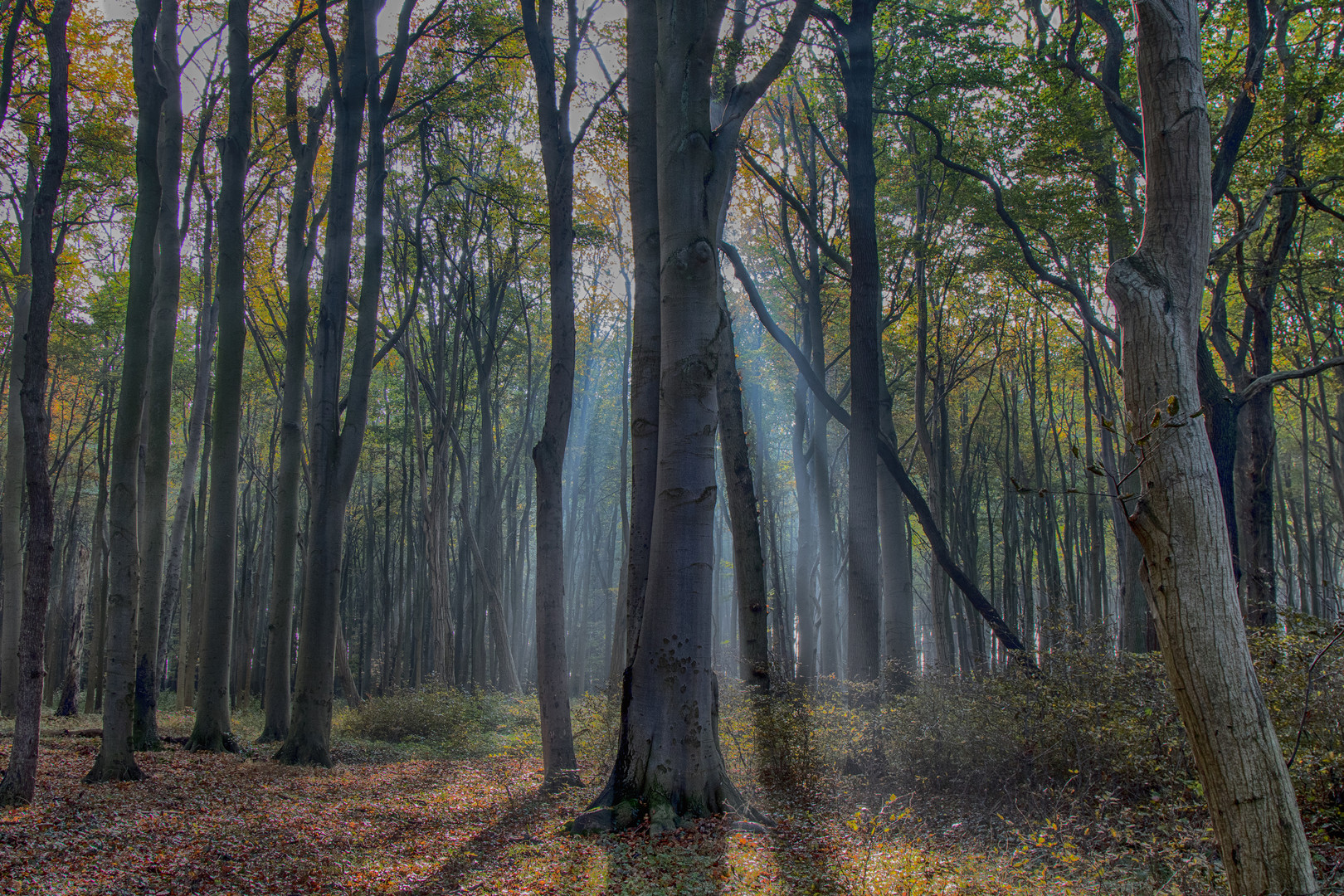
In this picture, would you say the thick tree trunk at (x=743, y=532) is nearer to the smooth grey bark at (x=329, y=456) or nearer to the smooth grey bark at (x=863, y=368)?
the smooth grey bark at (x=863, y=368)

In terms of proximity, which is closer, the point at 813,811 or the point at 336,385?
the point at 813,811

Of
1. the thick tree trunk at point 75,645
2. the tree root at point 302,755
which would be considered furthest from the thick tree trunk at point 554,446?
the thick tree trunk at point 75,645

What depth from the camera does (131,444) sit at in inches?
265

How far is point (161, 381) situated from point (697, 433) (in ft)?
21.9

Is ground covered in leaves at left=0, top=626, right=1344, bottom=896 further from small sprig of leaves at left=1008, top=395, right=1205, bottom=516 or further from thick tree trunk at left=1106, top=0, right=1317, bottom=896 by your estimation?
small sprig of leaves at left=1008, top=395, right=1205, bottom=516

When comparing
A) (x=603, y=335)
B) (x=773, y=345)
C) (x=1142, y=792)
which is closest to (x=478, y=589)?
(x=603, y=335)

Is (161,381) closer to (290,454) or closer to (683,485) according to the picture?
(290,454)

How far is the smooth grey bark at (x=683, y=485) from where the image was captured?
4980 millimetres

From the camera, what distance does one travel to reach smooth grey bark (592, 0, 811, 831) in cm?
498

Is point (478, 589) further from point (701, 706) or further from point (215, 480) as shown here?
point (701, 706)

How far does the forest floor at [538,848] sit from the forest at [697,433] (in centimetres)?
5

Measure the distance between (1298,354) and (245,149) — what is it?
62.1 feet

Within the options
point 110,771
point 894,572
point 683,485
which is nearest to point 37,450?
point 110,771

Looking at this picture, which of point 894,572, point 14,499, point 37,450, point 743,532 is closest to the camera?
point 37,450
